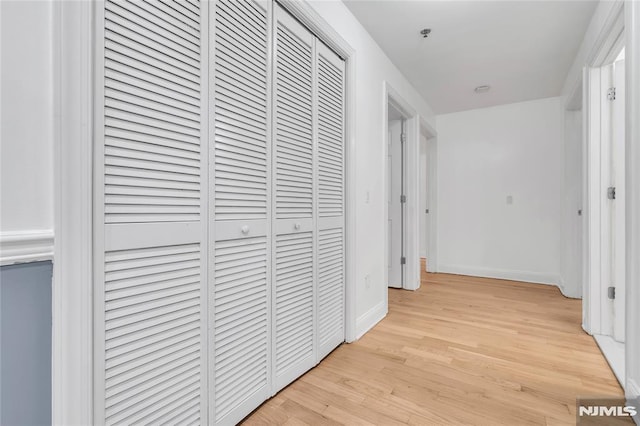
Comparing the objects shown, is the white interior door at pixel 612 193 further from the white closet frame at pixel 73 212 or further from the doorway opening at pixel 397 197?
the white closet frame at pixel 73 212

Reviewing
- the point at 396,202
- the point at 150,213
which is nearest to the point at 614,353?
the point at 396,202

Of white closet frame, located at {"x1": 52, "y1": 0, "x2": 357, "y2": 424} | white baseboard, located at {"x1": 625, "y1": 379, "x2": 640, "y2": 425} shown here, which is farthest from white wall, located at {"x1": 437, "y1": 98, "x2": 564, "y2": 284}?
white closet frame, located at {"x1": 52, "y1": 0, "x2": 357, "y2": 424}

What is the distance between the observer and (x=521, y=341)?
2.25 metres

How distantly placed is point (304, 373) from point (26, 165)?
1.61 meters

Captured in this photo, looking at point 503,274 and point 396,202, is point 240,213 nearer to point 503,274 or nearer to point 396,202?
point 396,202

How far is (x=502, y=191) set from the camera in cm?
429

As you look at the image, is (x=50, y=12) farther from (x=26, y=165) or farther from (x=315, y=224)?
(x=315, y=224)

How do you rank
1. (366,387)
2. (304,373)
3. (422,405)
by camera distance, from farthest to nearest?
(304,373)
(366,387)
(422,405)

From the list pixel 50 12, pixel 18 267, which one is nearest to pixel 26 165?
pixel 18 267

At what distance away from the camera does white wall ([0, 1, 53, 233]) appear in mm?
776

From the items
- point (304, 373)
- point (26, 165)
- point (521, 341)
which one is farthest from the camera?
point (521, 341)

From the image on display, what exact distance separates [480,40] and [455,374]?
2.56 metres

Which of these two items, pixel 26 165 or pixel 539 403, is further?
pixel 539 403

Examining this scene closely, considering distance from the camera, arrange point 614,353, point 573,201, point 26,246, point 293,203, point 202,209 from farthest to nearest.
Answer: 1. point 573,201
2. point 614,353
3. point 293,203
4. point 202,209
5. point 26,246
